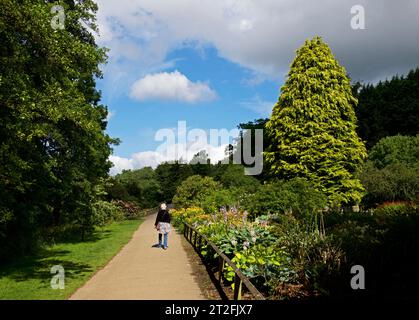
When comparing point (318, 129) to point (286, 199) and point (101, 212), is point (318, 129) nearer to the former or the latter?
point (286, 199)

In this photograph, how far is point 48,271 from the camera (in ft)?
40.7

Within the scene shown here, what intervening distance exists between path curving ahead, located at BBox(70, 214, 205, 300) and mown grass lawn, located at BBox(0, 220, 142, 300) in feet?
1.26

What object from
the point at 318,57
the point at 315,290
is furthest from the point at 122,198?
the point at 315,290

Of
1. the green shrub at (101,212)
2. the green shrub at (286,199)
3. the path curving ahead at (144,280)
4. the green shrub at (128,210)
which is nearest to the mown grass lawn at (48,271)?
the path curving ahead at (144,280)

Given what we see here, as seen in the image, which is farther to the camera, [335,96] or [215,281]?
[335,96]

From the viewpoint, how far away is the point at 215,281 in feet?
33.2

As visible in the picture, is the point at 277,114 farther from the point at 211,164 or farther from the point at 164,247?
the point at 211,164

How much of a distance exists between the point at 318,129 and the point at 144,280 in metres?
17.6

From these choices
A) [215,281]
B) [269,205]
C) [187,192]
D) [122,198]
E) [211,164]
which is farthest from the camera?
[211,164]

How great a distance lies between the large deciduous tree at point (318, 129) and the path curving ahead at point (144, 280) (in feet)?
39.5

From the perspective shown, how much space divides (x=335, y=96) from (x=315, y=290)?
786 inches

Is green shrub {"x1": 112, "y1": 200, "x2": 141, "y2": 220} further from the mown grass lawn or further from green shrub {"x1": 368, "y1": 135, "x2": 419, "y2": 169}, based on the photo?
green shrub {"x1": 368, "y1": 135, "x2": 419, "y2": 169}

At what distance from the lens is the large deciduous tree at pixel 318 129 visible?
24.2 metres

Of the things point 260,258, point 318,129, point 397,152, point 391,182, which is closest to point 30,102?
point 260,258
